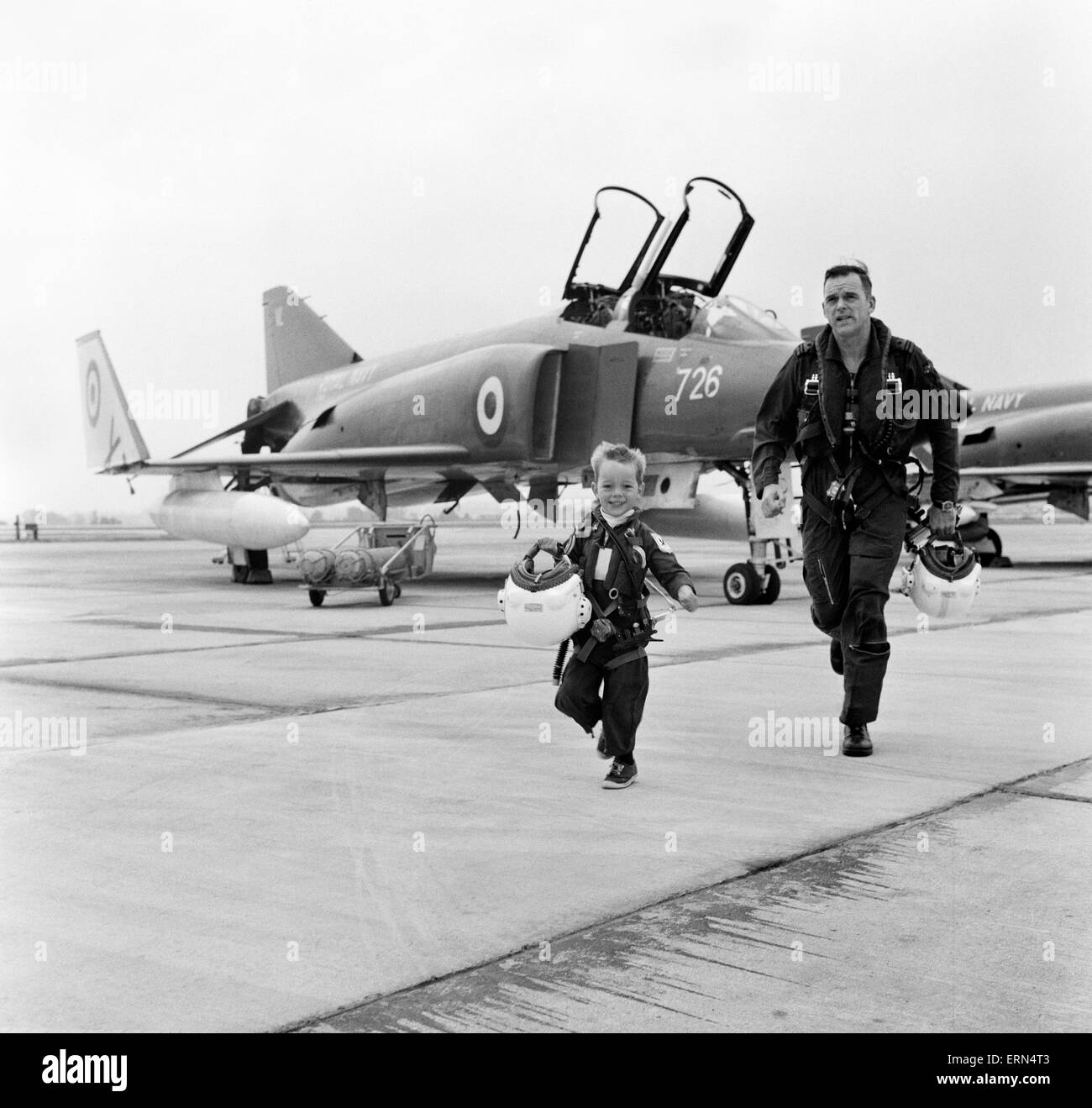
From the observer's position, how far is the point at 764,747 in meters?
4.77

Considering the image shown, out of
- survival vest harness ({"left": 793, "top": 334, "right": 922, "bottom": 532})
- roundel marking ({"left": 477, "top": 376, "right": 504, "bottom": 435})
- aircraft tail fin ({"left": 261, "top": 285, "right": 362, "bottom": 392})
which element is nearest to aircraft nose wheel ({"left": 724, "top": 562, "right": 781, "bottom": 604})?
roundel marking ({"left": 477, "top": 376, "right": 504, "bottom": 435})

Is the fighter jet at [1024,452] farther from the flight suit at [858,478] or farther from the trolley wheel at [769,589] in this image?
the flight suit at [858,478]

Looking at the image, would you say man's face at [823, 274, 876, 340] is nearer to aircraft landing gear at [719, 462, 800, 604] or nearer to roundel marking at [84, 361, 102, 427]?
aircraft landing gear at [719, 462, 800, 604]

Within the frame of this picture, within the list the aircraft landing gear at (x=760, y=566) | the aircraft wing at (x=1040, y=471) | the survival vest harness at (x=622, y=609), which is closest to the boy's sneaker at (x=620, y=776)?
the survival vest harness at (x=622, y=609)

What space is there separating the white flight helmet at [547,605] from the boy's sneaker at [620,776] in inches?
18.6

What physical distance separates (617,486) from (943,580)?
1.49m

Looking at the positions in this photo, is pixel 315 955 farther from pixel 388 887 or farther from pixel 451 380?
pixel 451 380

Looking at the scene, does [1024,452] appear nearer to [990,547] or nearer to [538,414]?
Result: [990,547]

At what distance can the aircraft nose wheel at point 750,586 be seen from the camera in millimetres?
11398

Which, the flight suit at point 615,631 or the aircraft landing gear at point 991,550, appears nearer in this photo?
the flight suit at point 615,631

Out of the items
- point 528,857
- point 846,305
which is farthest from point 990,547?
point 528,857

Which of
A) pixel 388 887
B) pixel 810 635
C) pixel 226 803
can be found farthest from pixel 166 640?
pixel 388 887

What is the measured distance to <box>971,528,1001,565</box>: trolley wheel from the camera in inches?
742
